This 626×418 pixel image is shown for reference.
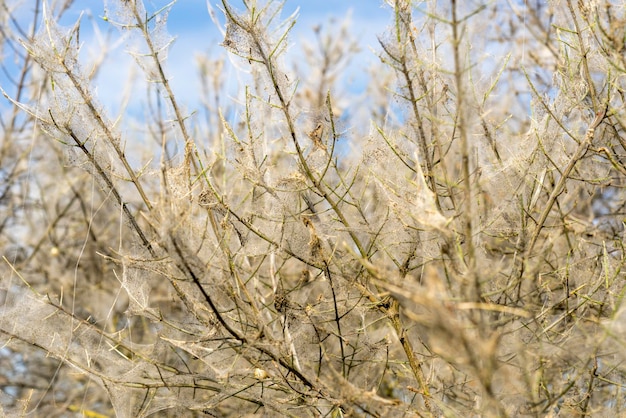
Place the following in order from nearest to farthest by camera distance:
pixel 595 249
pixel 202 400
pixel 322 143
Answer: pixel 322 143 < pixel 202 400 < pixel 595 249

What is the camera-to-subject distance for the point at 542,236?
315 centimetres

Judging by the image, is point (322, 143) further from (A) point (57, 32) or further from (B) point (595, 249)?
(B) point (595, 249)

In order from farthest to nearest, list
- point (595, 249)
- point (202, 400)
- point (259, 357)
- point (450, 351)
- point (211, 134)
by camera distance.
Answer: point (211, 134) → point (595, 249) → point (202, 400) → point (259, 357) → point (450, 351)

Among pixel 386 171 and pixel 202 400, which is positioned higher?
pixel 386 171

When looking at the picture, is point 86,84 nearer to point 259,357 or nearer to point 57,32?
point 57,32

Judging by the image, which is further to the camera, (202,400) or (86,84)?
(202,400)

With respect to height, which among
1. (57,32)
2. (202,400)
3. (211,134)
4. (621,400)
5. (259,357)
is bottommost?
(202,400)

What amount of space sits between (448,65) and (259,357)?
130 centimetres

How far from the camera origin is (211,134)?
21.3ft

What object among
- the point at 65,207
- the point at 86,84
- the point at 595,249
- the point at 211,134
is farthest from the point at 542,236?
the point at 65,207

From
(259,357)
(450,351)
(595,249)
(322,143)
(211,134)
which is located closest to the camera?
(450,351)

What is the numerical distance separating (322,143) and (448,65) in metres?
0.56

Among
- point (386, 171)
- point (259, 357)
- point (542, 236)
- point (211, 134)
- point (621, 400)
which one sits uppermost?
point (211, 134)

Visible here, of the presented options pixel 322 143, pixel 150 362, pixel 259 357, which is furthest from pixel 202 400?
Answer: pixel 322 143
